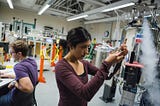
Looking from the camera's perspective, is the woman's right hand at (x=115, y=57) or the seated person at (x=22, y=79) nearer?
the woman's right hand at (x=115, y=57)

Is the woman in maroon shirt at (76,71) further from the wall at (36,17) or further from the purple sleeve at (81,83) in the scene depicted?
the wall at (36,17)

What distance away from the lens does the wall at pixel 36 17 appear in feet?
31.1

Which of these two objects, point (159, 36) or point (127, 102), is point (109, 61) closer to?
point (127, 102)

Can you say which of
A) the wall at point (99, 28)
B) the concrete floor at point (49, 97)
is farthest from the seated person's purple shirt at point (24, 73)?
the wall at point (99, 28)

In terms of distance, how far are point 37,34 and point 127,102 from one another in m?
5.14

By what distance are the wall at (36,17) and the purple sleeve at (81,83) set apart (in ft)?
32.8

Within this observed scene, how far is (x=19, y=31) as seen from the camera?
6.27 meters

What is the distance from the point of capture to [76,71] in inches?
37.0

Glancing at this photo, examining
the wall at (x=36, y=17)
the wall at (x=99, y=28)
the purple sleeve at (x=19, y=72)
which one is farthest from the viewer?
the wall at (x=99, y=28)

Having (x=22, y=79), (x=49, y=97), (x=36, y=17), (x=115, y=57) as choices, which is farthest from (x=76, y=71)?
(x=36, y=17)

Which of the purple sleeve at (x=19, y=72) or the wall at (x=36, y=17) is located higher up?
the wall at (x=36, y=17)

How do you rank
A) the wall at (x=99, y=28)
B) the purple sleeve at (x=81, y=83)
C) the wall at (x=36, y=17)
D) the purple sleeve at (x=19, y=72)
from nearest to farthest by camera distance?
1. the purple sleeve at (x=81, y=83)
2. the purple sleeve at (x=19, y=72)
3. the wall at (x=36, y=17)
4. the wall at (x=99, y=28)

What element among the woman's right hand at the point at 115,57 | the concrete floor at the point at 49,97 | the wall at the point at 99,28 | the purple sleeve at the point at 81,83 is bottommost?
the concrete floor at the point at 49,97

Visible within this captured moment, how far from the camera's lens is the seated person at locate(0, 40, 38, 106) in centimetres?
166
